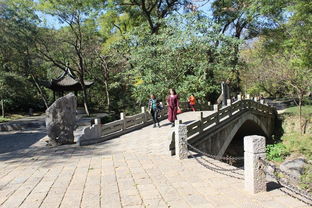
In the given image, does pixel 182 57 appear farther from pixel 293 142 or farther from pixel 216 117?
pixel 293 142

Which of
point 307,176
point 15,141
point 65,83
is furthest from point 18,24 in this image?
point 307,176

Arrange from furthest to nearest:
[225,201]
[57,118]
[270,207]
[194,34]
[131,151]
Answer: [194,34]
[57,118]
[131,151]
[225,201]
[270,207]

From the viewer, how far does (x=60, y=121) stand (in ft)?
36.3

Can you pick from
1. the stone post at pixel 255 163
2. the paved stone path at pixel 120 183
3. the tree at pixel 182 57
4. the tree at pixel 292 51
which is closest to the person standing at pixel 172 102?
the paved stone path at pixel 120 183

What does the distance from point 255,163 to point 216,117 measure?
9364 millimetres

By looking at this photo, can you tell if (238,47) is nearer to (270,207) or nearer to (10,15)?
(270,207)

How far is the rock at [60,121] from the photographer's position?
11.0 m

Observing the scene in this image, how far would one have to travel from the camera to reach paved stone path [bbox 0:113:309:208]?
450 cm

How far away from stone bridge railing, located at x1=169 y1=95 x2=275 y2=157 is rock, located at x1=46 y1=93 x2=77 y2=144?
4.49 m

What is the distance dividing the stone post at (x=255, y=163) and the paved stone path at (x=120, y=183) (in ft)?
0.56

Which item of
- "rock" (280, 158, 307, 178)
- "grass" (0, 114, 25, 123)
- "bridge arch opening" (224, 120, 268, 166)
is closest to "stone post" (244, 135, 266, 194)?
"rock" (280, 158, 307, 178)

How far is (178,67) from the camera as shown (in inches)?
711

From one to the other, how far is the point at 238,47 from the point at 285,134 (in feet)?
35.2

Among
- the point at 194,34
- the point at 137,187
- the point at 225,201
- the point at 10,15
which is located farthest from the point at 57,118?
the point at 10,15
